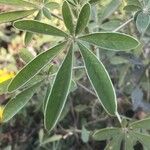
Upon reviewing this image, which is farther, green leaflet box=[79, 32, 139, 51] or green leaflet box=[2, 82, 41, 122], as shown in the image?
green leaflet box=[2, 82, 41, 122]

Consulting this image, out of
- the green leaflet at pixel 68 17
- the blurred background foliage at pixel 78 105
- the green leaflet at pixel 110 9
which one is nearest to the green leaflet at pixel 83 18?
the green leaflet at pixel 68 17

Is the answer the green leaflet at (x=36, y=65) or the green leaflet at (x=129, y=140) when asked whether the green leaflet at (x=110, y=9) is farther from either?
the green leaflet at (x=36, y=65)

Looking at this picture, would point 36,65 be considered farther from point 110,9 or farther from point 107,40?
point 110,9

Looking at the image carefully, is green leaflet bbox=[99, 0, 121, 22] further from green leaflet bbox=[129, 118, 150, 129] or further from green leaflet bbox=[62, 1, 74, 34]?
green leaflet bbox=[62, 1, 74, 34]

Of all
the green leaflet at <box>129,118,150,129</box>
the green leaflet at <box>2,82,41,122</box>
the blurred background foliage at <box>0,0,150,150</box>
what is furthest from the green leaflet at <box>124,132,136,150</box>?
the blurred background foliage at <box>0,0,150,150</box>

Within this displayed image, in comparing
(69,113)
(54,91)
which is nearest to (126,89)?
(69,113)

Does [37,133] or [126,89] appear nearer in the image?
[126,89]

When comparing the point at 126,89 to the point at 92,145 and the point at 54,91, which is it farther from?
the point at 54,91
